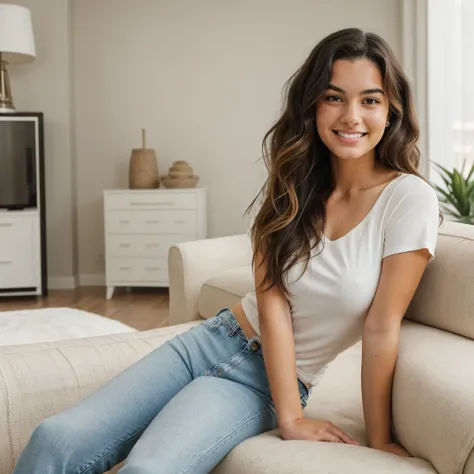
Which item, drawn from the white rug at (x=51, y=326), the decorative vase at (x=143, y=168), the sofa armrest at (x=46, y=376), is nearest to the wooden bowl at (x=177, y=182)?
the decorative vase at (x=143, y=168)

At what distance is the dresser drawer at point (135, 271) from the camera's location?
5.59m

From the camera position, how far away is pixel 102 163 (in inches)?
241

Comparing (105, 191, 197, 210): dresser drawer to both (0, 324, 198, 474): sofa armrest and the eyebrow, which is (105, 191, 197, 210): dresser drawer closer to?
(0, 324, 198, 474): sofa armrest

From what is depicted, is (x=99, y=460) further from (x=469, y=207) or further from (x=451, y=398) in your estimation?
(x=469, y=207)

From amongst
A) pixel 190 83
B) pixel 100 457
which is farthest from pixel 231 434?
pixel 190 83

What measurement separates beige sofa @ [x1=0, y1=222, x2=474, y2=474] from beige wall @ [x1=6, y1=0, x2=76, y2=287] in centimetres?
420

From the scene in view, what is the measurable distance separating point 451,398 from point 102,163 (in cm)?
514

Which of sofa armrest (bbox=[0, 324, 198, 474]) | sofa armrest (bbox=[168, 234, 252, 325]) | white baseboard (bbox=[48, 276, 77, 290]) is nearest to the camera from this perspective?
sofa armrest (bbox=[0, 324, 198, 474])

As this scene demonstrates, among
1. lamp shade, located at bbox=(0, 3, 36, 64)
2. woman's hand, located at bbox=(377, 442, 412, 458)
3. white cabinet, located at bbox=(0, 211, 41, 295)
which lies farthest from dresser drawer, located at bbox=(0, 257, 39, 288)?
woman's hand, located at bbox=(377, 442, 412, 458)

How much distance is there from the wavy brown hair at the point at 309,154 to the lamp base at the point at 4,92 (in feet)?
14.0

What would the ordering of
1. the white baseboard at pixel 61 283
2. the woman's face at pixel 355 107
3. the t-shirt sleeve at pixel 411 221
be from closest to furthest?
the t-shirt sleeve at pixel 411 221
the woman's face at pixel 355 107
the white baseboard at pixel 61 283

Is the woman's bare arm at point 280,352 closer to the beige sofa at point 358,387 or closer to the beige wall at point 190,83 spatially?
the beige sofa at point 358,387

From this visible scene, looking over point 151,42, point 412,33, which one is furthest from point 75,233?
point 412,33

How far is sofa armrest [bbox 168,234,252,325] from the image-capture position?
109 inches
